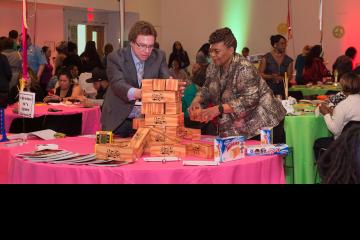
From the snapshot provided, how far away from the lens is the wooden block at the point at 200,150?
338 centimetres

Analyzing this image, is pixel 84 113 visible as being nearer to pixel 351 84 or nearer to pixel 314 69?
pixel 351 84

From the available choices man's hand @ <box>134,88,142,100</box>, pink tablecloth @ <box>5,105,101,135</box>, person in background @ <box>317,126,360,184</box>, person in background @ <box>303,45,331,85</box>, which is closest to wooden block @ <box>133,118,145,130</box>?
man's hand @ <box>134,88,142,100</box>

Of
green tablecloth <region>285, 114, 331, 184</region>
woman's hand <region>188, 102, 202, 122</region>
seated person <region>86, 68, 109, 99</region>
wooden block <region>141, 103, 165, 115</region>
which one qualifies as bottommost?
green tablecloth <region>285, 114, 331, 184</region>

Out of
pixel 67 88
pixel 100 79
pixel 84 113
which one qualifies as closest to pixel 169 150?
pixel 84 113

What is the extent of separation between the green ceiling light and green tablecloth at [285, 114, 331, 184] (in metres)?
10.1

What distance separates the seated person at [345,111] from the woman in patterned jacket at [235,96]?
128 cm

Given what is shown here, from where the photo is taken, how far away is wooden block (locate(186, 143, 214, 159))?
11.1ft

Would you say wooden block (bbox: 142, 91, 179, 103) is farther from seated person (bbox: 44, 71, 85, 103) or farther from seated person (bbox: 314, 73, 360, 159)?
seated person (bbox: 44, 71, 85, 103)

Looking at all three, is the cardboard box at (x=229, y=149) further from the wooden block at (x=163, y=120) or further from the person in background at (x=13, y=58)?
the person in background at (x=13, y=58)

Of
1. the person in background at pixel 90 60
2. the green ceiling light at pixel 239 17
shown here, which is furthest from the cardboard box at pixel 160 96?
the green ceiling light at pixel 239 17

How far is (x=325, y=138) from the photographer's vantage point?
18.4 feet

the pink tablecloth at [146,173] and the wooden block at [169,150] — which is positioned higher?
the wooden block at [169,150]
